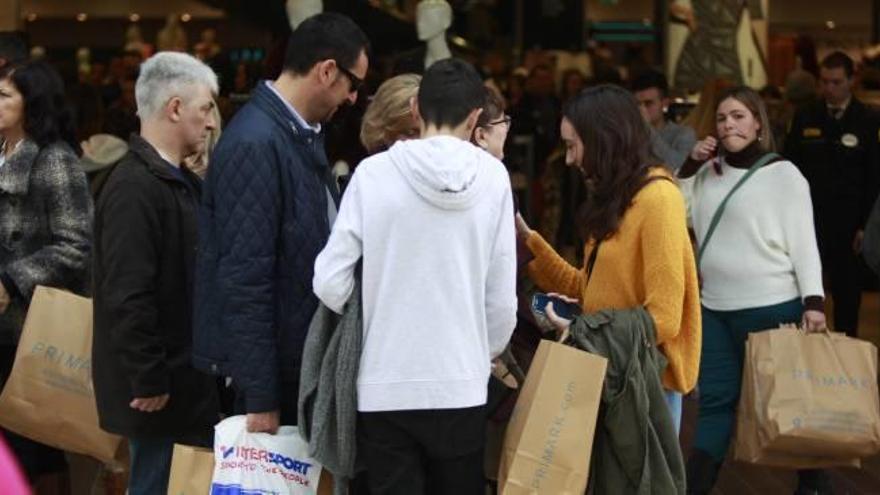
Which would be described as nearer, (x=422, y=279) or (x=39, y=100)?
(x=422, y=279)

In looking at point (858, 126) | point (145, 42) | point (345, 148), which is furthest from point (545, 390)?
point (145, 42)

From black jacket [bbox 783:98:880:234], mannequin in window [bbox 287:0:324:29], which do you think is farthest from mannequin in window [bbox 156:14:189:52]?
black jacket [bbox 783:98:880:234]

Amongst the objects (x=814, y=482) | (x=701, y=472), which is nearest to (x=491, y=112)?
(x=701, y=472)

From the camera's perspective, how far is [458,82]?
4391 mm

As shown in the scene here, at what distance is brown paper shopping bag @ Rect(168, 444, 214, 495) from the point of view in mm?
4609

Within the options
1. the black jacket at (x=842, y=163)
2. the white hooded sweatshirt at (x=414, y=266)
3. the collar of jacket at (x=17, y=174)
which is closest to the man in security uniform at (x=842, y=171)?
the black jacket at (x=842, y=163)

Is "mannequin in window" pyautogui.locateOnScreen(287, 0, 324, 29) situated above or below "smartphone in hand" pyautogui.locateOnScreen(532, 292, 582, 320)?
above

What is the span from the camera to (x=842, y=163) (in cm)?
1043

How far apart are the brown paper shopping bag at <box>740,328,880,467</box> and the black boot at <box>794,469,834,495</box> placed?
691 millimetres

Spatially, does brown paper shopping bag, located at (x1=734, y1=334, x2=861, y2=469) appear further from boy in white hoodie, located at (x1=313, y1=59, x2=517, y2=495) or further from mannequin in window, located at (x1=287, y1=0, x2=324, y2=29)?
mannequin in window, located at (x1=287, y1=0, x2=324, y2=29)

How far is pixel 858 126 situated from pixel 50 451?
6001 millimetres

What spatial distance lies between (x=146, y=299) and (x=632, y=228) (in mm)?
1412

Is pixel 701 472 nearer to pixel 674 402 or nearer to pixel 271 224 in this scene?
pixel 674 402

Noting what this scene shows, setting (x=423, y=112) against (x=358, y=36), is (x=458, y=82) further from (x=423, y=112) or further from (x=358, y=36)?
(x=358, y=36)
